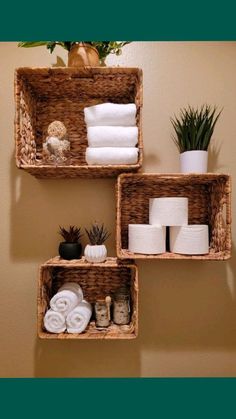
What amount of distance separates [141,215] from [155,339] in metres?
0.59

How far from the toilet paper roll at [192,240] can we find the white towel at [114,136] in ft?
1.28

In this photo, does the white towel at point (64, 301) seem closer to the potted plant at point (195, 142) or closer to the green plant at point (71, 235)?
the green plant at point (71, 235)

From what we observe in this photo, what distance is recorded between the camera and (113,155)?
1.01m

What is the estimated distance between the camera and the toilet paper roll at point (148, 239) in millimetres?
1023

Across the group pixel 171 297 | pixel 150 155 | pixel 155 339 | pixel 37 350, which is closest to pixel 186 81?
pixel 150 155

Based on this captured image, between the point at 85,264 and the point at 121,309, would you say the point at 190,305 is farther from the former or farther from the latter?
the point at 85,264

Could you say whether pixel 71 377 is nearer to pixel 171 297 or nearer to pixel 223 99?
pixel 171 297

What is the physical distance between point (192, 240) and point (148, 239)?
0.17 meters

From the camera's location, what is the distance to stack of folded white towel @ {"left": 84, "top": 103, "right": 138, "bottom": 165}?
101 centimetres

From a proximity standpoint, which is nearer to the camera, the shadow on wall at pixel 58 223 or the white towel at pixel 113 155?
the white towel at pixel 113 155

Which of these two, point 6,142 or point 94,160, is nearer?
point 94,160

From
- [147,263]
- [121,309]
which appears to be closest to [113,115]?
[147,263]

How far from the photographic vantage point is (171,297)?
1.26m

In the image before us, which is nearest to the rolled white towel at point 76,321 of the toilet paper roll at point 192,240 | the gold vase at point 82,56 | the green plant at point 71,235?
the green plant at point 71,235
